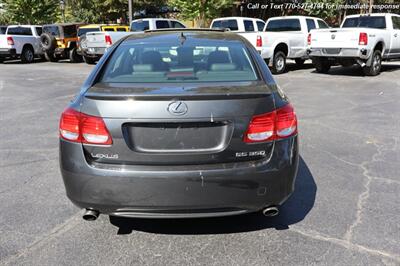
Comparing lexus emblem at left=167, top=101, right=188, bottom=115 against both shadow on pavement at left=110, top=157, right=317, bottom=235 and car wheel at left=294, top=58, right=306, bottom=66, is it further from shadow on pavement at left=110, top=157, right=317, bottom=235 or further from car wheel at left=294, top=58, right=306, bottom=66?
car wheel at left=294, top=58, right=306, bottom=66

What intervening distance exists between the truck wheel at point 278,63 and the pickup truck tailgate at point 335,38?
62.9 inches

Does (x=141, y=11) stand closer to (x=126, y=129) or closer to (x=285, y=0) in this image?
(x=285, y=0)

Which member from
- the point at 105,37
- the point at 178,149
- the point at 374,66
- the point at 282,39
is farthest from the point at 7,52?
the point at 178,149

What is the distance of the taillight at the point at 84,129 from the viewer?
9.59 feet

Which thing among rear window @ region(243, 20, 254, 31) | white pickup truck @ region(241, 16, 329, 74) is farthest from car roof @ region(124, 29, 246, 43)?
rear window @ region(243, 20, 254, 31)

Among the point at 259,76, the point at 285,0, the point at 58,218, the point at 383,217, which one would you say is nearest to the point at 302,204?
the point at 383,217

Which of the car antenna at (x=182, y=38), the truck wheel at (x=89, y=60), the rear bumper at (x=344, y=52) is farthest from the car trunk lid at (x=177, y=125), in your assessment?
the truck wheel at (x=89, y=60)

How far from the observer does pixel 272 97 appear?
9.97 ft

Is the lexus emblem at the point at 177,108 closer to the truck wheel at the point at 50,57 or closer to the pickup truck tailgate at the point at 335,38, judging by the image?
the pickup truck tailgate at the point at 335,38

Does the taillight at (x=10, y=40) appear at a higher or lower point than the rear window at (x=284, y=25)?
lower

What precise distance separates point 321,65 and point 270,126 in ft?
41.1

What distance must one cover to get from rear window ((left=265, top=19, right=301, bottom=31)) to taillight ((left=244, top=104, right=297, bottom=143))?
13.4 meters

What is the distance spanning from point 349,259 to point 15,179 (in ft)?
11.6

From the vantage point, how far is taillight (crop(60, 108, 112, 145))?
2.92 m
